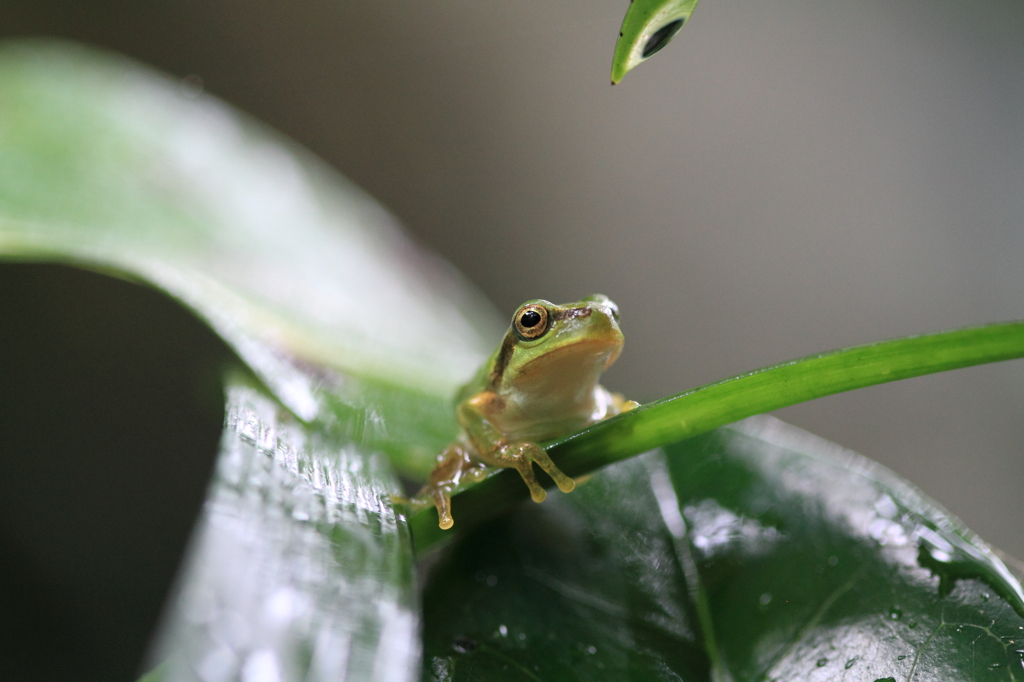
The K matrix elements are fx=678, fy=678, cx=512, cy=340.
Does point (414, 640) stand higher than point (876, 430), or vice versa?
point (876, 430)

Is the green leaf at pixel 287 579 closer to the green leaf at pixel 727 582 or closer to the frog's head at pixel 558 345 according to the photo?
the green leaf at pixel 727 582

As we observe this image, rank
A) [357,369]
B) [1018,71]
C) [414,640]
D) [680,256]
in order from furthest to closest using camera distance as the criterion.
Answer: [680,256], [1018,71], [357,369], [414,640]

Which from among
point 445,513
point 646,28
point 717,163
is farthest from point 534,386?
point 717,163

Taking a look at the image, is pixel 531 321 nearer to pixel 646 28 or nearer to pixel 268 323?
pixel 268 323

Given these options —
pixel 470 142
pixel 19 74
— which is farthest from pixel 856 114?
pixel 19 74

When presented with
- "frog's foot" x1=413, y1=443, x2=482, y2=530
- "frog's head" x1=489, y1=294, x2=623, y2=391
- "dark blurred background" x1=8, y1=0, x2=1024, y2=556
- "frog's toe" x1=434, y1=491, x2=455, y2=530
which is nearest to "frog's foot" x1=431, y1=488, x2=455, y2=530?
"frog's toe" x1=434, y1=491, x2=455, y2=530

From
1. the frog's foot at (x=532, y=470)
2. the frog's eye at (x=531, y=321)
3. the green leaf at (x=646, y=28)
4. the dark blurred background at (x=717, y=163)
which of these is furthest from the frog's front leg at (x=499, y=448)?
the dark blurred background at (x=717, y=163)

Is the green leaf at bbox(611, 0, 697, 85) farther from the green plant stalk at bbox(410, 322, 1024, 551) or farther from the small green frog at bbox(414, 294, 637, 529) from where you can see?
the small green frog at bbox(414, 294, 637, 529)

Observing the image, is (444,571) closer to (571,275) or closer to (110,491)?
(110,491)
